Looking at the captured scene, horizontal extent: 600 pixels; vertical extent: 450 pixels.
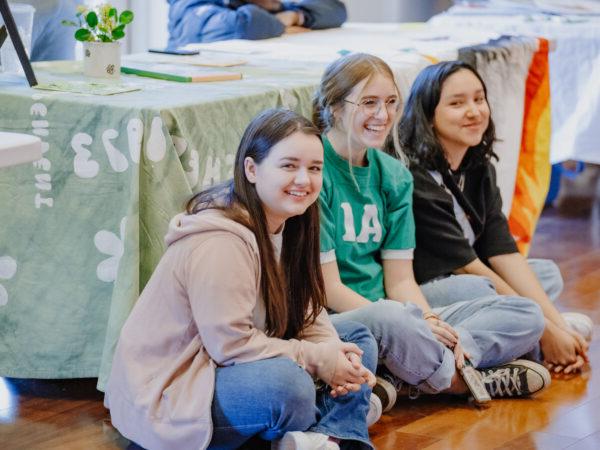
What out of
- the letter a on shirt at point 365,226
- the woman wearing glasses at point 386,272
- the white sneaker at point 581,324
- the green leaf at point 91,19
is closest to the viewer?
the woman wearing glasses at point 386,272

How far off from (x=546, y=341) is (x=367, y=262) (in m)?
0.44

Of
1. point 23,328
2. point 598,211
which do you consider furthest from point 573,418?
point 598,211

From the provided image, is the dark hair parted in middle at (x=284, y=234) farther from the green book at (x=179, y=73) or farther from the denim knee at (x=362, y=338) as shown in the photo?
the green book at (x=179, y=73)

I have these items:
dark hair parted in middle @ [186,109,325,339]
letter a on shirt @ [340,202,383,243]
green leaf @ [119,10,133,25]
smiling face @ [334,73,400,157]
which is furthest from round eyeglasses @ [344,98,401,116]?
green leaf @ [119,10,133,25]

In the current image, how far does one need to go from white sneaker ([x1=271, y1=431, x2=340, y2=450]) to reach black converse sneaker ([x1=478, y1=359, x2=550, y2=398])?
0.49m

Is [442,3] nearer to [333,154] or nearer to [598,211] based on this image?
[598,211]

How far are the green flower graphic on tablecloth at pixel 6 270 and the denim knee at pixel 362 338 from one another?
59 cm

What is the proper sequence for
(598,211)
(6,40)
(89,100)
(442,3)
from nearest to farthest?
(89,100)
(6,40)
(598,211)
(442,3)

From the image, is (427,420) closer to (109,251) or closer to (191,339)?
(191,339)

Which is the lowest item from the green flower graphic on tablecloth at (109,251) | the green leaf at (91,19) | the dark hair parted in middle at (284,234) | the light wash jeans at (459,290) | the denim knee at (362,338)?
the light wash jeans at (459,290)

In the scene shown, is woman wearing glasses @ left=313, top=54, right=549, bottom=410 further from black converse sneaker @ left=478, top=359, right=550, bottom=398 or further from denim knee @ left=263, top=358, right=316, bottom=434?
denim knee @ left=263, top=358, right=316, bottom=434

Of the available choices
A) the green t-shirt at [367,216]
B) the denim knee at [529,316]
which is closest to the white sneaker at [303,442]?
the green t-shirt at [367,216]

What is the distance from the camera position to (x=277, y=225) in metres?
1.81

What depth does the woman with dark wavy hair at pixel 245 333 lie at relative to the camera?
5.50ft
